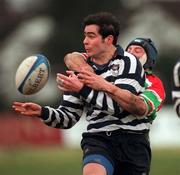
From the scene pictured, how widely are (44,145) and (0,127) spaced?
170 centimetres

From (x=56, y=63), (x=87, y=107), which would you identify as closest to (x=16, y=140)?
(x=56, y=63)

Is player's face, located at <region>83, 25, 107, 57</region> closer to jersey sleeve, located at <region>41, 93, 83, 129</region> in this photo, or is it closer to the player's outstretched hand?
jersey sleeve, located at <region>41, 93, 83, 129</region>

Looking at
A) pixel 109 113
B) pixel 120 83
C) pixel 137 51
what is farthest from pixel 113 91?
pixel 137 51

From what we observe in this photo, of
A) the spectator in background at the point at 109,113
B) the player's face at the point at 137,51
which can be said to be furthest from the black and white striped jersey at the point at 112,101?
the player's face at the point at 137,51

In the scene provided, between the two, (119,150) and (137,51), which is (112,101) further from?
(137,51)

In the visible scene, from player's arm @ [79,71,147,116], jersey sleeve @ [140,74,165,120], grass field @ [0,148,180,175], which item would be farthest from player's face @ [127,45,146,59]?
grass field @ [0,148,180,175]

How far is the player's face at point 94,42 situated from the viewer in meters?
11.8

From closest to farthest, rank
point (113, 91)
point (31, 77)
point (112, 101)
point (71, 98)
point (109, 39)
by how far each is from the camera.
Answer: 1. point (113, 91)
2. point (112, 101)
3. point (31, 77)
4. point (109, 39)
5. point (71, 98)

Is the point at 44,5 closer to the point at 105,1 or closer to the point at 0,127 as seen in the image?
the point at 105,1

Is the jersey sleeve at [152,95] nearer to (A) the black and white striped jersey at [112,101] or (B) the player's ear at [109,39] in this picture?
(A) the black and white striped jersey at [112,101]

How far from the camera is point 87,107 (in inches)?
473

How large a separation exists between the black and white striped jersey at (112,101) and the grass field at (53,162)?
10379 mm

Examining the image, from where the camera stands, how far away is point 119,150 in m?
11.8

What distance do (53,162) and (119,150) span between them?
49.4 feet
